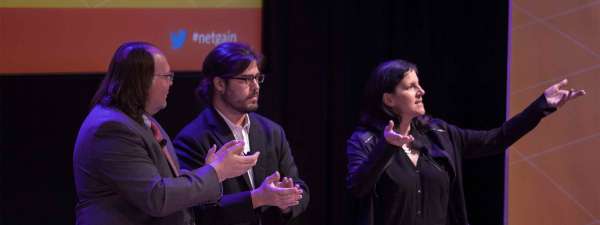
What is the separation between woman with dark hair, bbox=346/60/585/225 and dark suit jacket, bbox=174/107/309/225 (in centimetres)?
33

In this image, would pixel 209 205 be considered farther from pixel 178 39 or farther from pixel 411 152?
pixel 178 39

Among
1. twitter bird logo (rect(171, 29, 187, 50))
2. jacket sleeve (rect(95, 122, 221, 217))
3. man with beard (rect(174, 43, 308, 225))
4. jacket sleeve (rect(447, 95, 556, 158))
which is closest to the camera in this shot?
jacket sleeve (rect(95, 122, 221, 217))

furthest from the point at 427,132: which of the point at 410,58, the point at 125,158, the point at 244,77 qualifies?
the point at 125,158

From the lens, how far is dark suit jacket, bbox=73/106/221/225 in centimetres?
241

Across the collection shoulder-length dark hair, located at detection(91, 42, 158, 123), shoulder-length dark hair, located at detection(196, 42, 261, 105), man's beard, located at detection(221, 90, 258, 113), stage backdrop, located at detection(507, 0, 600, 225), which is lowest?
stage backdrop, located at detection(507, 0, 600, 225)

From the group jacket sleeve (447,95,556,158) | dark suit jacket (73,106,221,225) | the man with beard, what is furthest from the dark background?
dark suit jacket (73,106,221,225)

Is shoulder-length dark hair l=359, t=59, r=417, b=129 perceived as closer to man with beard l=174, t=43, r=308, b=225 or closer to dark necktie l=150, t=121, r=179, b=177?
man with beard l=174, t=43, r=308, b=225

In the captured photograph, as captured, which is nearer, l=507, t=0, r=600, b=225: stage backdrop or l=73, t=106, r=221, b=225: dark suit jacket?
l=73, t=106, r=221, b=225: dark suit jacket

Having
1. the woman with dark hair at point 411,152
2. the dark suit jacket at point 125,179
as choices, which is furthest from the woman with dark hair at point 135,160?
the woman with dark hair at point 411,152

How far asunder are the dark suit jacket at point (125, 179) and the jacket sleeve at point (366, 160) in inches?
33.6

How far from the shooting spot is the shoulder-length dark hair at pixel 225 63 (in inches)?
124

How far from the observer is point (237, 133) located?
319cm

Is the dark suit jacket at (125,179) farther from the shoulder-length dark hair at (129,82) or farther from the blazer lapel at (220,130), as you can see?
the blazer lapel at (220,130)

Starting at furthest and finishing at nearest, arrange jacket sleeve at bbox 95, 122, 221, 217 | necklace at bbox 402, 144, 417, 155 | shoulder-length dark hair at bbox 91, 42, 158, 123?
necklace at bbox 402, 144, 417, 155 → shoulder-length dark hair at bbox 91, 42, 158, 123 → jacket sleeve at bbox 95, 122, 221, 217
